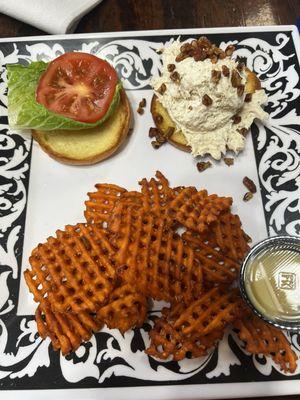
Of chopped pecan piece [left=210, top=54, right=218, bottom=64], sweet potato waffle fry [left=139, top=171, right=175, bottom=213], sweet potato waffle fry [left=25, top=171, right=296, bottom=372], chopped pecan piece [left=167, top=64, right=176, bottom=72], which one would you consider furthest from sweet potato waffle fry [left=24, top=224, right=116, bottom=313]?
chopped pecan piece [left=210, top=54, right=218, bottom=64]

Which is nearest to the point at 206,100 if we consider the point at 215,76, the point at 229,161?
the point at 215,76

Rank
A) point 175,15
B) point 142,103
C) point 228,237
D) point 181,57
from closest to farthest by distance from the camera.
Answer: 1. point 228,237
2. point 181,57
3. point 142,103
4. point 175,15

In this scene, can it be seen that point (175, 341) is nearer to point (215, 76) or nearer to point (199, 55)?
point (215, 76)

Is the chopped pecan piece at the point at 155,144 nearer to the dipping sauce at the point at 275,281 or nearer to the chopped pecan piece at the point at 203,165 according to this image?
the chopped pecan piece at the point at 203,165

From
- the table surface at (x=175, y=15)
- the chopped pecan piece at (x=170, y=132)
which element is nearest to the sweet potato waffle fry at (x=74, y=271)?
the chopped pecan piece at (x=170, y=132)

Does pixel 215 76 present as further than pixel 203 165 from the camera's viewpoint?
No
